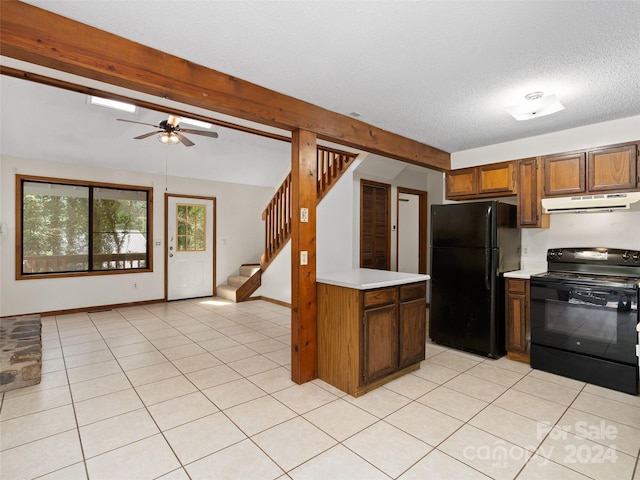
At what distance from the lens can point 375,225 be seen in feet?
19.3

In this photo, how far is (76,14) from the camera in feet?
5.83

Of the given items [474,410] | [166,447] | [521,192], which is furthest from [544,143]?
[166,447]

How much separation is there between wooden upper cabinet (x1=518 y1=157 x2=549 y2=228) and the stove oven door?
0.75 meters

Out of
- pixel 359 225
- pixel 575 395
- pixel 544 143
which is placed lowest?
pixel 575 395

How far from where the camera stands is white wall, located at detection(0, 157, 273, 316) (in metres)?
4.91

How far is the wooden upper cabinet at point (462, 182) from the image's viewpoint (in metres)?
4.22

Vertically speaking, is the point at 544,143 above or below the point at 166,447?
above

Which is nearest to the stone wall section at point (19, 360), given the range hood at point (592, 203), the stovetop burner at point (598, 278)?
the stovetop burner at point (598, 278)

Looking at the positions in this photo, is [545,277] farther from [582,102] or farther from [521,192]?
[582,102]

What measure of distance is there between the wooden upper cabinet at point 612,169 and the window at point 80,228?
6.50 m

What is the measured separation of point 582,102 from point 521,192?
1.13 meters

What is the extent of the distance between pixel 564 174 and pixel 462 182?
1121mm

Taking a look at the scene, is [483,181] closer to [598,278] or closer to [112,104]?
[598,278]

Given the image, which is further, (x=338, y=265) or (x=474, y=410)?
(x=338, y=265)
